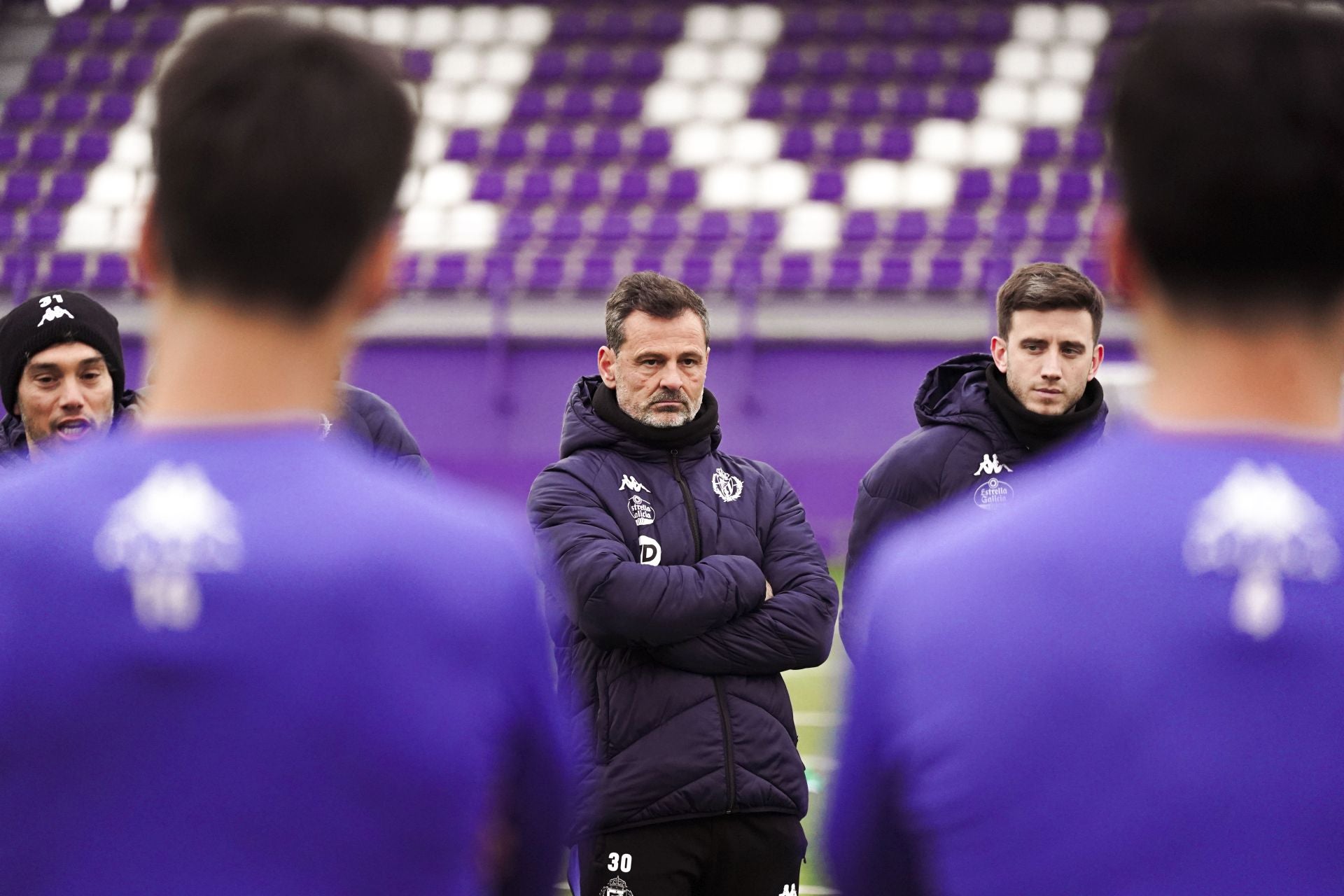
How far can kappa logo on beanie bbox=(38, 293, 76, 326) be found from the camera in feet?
15.0

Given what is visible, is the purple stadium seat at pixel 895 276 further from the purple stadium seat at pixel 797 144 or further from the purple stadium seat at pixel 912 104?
the purple stadium seat at pixel 912 104

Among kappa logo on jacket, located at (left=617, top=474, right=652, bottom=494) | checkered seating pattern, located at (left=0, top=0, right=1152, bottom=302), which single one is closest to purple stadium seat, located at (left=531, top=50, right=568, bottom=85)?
checkered seating pattern, located at (left=0, top=0, right=1152, bottom=302)

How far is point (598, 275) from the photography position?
1805 cm

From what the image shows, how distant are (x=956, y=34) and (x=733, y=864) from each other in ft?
63.0

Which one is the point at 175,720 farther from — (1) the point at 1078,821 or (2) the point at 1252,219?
(2) the point at 1252,219

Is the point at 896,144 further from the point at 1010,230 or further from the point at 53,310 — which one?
the point at 53,310

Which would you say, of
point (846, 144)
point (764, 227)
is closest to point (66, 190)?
point (764, 227)

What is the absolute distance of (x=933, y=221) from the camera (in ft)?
62.8

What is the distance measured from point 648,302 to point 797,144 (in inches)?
645

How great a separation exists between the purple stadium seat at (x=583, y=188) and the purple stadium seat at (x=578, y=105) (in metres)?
1.20

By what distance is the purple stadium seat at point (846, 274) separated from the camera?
1770 cm

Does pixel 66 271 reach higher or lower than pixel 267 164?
higher

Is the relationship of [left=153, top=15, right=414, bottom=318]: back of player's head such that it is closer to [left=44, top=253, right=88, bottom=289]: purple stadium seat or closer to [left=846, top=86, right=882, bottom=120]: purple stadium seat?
[left=44, top=253, right=88, bottom=289]: purple stadium seat

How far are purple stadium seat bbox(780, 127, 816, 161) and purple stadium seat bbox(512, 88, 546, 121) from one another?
11.4 feet
